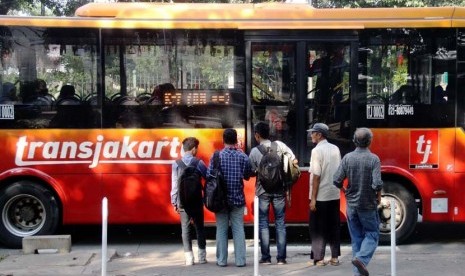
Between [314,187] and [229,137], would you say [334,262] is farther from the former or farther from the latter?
[229,137]

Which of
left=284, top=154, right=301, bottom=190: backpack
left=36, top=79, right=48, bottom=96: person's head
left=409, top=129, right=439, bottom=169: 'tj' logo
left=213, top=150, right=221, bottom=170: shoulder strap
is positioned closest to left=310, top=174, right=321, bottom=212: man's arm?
left=284, top=154, right=301, bottom=190: backpack

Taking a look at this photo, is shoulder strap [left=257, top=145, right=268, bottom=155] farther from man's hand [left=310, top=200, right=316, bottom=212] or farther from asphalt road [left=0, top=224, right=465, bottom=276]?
asphalt road [left=0, top=224, right=465, bottom=276]

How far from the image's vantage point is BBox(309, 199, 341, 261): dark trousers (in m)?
8.12

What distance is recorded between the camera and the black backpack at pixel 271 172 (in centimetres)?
793

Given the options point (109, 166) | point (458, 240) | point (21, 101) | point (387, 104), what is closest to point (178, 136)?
point (109, 166)

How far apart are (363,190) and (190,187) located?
215 centimetres

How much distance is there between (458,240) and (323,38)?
387cm

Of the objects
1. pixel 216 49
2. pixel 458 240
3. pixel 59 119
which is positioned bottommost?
pixel 458 240

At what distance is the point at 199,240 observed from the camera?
27.3 feet

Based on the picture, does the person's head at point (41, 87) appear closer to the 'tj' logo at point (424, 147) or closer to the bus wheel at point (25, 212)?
the bus wheel at point (25, 212)

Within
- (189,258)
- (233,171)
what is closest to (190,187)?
(233,171)

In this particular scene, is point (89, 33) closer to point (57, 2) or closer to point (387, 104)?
point (387, 104)

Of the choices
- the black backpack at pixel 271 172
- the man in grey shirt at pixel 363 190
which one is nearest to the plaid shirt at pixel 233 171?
the black backpack at pixel 271 172

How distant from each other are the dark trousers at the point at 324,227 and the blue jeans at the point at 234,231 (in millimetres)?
893
